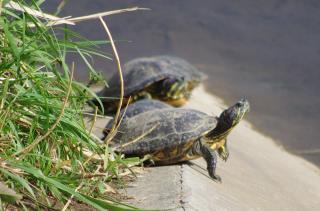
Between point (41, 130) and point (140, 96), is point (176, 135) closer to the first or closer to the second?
point (41, 130)

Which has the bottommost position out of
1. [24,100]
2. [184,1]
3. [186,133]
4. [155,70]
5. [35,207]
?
[184,1]

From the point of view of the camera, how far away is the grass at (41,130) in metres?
3.77

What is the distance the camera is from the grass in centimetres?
377

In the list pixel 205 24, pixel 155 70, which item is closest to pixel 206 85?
pixel 155 70

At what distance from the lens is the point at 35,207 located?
3723 mm

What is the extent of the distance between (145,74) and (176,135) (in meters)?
3.00

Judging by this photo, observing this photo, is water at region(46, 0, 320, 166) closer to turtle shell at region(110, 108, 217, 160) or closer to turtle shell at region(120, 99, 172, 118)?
turtle shell at region(120, 99, 172, 118)

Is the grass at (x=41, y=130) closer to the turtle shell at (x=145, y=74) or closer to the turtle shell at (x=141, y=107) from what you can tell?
the turtle shell at (x=141, y=107)

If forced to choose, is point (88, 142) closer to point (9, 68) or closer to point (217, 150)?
point (9, 68)

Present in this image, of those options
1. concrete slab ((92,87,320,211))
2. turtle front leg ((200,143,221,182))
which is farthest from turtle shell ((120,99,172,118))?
turtle front leg ((200,143,221,182))

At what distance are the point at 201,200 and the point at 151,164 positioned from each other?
3.51 feet

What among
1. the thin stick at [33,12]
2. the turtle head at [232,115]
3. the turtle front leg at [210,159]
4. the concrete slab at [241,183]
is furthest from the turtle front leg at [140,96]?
the thin stick at [33,12]

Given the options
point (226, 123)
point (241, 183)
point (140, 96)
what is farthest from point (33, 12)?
point (140, 96)

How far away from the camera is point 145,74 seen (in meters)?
8.47
